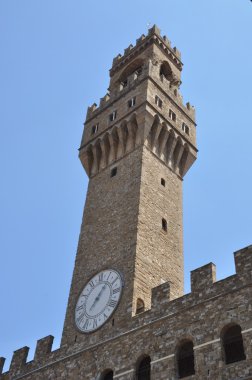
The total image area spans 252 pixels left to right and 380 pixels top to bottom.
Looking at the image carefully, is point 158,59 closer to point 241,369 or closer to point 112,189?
point 112,189

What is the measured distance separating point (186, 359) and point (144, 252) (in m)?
5.00

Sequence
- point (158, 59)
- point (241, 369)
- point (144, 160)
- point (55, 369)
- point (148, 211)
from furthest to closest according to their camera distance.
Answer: point (158, 59)
point (144, 160)
point (148, 211)
point (55, 369)
point (241, 369)

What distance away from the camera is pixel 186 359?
13656 millimetres

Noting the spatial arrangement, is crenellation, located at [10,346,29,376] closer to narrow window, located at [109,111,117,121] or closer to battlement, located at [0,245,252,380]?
battlement, located at [0,245,252,380]

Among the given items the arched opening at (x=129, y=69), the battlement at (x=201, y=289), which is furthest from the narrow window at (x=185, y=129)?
the battlement at (x=201, y=289)

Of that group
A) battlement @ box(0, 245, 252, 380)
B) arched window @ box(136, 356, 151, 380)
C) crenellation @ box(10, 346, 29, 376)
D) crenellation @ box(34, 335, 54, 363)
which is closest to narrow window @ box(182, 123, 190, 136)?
battlement @ box(0, 245, 252, 380)

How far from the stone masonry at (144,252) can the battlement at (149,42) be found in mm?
78

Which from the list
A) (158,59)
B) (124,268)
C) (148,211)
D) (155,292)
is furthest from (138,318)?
(158,59)

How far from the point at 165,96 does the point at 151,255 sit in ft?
29.2

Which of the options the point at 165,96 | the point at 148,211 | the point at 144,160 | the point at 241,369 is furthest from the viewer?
the point at 165,96

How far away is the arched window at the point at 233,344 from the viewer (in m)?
12.6

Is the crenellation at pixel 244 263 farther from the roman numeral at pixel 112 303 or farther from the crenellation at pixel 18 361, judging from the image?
the crenellation at pixel 18 361

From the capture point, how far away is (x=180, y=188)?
22359mm

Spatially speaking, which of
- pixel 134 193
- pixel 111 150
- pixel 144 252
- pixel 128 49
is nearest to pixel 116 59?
pixel 128 49
